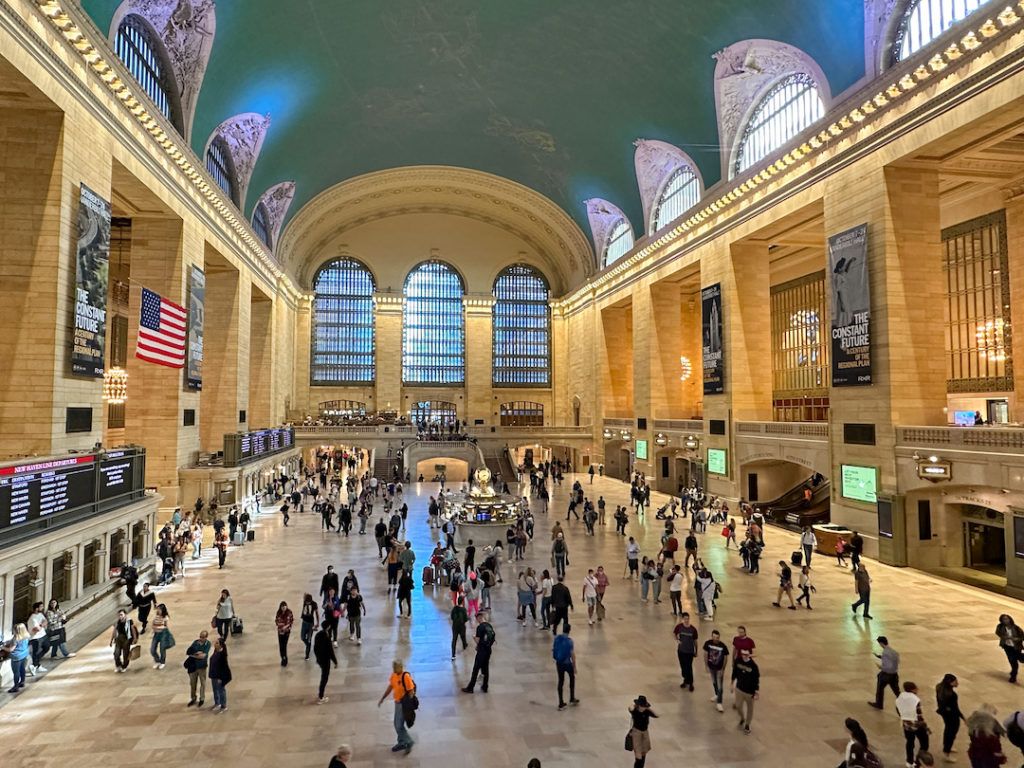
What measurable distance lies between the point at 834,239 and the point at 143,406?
2095 cm

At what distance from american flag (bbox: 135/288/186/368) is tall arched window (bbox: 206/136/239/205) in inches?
358

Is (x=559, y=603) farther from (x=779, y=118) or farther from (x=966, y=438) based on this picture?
(x=779, y=118)

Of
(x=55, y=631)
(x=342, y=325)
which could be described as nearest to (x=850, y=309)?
(x=55, y=631)

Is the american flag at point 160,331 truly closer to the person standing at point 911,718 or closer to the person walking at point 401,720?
the person walking at point 401,720

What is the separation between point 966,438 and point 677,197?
1814cm

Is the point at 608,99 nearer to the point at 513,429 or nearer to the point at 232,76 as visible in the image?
the point at 232,76

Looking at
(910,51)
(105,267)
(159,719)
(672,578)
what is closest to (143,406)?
(105,267)

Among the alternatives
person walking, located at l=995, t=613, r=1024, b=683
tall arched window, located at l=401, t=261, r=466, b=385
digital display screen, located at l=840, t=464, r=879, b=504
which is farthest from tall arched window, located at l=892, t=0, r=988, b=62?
tall arched window, located at l=401, t=261, r=466, b=385

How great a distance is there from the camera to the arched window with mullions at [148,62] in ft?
54.0

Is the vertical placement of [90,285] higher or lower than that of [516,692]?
higher

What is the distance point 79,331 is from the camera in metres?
13.1

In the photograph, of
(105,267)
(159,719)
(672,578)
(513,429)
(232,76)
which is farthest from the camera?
(513,429)

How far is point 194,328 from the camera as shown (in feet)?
69.0

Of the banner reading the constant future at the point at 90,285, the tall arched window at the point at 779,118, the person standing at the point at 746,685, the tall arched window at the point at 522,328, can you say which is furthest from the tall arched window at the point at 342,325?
the person standing at the point at 746,685
